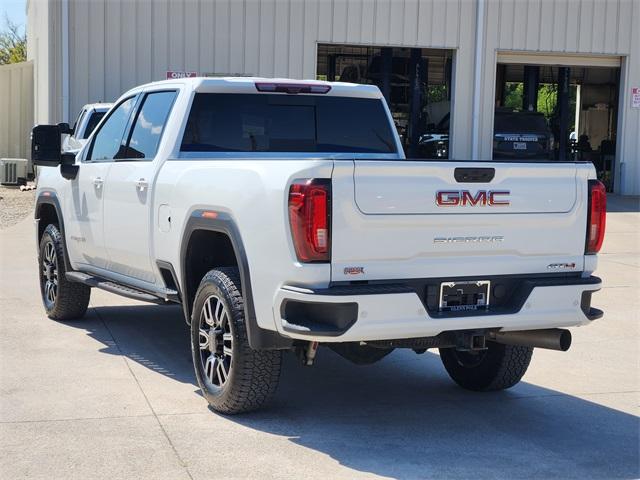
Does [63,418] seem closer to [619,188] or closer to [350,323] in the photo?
[350,323]

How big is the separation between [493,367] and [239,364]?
183 centimetres

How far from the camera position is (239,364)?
5355 millimetres

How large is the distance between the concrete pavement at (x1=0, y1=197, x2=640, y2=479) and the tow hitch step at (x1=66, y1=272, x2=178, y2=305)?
507mm

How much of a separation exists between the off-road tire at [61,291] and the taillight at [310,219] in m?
3.76

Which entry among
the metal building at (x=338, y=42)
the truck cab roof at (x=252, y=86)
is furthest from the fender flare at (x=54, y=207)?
the metal building at (x=338, y=42)

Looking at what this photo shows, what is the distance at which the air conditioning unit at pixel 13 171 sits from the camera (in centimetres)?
2462

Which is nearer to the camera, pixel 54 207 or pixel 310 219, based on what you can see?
pixel 310 219

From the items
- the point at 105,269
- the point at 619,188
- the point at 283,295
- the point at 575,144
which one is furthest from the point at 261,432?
the point at 575,144

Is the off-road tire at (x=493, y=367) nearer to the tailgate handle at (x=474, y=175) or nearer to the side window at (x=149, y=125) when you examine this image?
the tailgate handle at (x=474, y=175)

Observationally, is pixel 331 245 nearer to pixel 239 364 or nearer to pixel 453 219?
pixel 453 219

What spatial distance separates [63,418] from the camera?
5578mm

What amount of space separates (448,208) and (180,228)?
178cm

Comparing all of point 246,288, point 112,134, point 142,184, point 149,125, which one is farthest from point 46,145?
point 246,288

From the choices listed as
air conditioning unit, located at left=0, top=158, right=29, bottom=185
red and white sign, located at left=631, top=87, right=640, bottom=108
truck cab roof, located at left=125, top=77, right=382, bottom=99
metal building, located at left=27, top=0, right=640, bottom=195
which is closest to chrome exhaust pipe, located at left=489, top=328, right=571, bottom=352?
truck cab roof, located at left=125, top=77, right=382, bottom=99
